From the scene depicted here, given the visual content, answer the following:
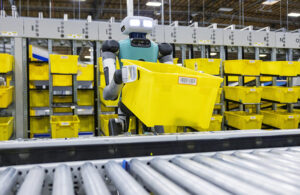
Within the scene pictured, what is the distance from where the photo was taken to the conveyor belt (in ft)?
2.91

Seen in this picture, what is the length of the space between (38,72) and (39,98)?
561 millimetres

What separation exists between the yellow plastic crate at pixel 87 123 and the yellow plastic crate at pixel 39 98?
2.69ft

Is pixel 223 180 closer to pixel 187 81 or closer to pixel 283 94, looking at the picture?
pixel 187 81

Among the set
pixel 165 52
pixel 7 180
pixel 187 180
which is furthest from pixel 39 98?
pixel 187 180

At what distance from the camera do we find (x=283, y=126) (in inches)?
231

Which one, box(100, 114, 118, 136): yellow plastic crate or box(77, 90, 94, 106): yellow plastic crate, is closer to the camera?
box(100, 114, 118, 136): yellow plastic crate

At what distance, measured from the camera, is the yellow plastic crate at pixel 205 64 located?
5617mm

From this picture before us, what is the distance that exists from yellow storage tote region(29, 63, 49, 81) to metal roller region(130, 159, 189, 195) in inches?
183

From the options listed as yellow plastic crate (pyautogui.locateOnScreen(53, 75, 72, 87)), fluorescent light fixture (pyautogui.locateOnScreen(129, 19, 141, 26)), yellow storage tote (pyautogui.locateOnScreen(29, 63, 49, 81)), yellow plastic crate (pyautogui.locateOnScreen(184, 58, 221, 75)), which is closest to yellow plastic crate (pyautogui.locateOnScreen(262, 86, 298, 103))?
yellow plastic crate (pyautogui.locateOnScreen(184, 58, 221, 75))

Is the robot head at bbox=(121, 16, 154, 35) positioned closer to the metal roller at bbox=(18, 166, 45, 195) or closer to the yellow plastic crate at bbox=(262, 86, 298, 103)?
the metal roller at bbox=(18, 166, 45, 195)

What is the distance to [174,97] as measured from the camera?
6.07ft

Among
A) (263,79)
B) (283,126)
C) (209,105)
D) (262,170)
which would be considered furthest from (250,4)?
(262,170)

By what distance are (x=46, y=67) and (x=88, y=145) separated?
4403mm

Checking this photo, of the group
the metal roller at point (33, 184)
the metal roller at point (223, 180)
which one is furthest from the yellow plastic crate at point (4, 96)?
the metal roller at point (223, 180)
